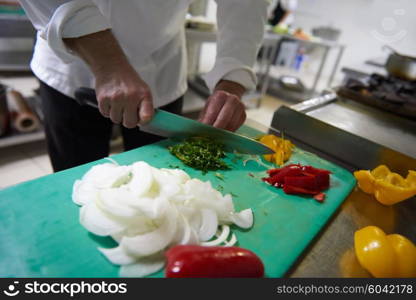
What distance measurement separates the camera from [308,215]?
83 centimetres

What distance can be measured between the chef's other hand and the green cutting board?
175 millimetres

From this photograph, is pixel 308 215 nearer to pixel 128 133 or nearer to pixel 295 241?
pixel 295 241

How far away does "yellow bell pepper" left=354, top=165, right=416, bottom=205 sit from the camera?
87cm

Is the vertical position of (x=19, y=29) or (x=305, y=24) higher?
A: (x=305, y=24)

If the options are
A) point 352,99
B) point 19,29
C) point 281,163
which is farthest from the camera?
point 19,29

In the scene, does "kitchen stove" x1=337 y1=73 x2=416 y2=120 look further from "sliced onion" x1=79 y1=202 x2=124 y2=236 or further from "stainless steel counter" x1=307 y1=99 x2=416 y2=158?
"sliced onion" x1=79 y1=202 x2=124 y2=236

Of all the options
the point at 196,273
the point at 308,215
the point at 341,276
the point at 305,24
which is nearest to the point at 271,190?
the point at 308,215

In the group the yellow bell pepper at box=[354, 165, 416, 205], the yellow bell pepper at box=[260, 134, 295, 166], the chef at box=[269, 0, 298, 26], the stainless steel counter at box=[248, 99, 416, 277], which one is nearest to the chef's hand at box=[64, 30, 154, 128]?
the yellow bell pepper at box=[260, 134, 295, 166]

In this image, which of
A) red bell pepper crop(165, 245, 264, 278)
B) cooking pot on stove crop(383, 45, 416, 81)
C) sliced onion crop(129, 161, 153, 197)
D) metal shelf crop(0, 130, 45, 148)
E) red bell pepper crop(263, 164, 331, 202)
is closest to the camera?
red bell pepper crop(165, 245, 264, 278)

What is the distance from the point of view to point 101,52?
31.4 inches

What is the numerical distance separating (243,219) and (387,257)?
0.32m

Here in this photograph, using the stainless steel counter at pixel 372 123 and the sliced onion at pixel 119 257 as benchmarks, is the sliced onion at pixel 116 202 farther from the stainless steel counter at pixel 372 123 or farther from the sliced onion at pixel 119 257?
the stainless steel counter at pixel 372 123

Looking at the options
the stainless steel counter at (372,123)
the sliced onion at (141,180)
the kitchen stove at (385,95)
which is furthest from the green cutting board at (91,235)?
the kitchen stove at (385,95)

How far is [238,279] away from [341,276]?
0.26 meters
